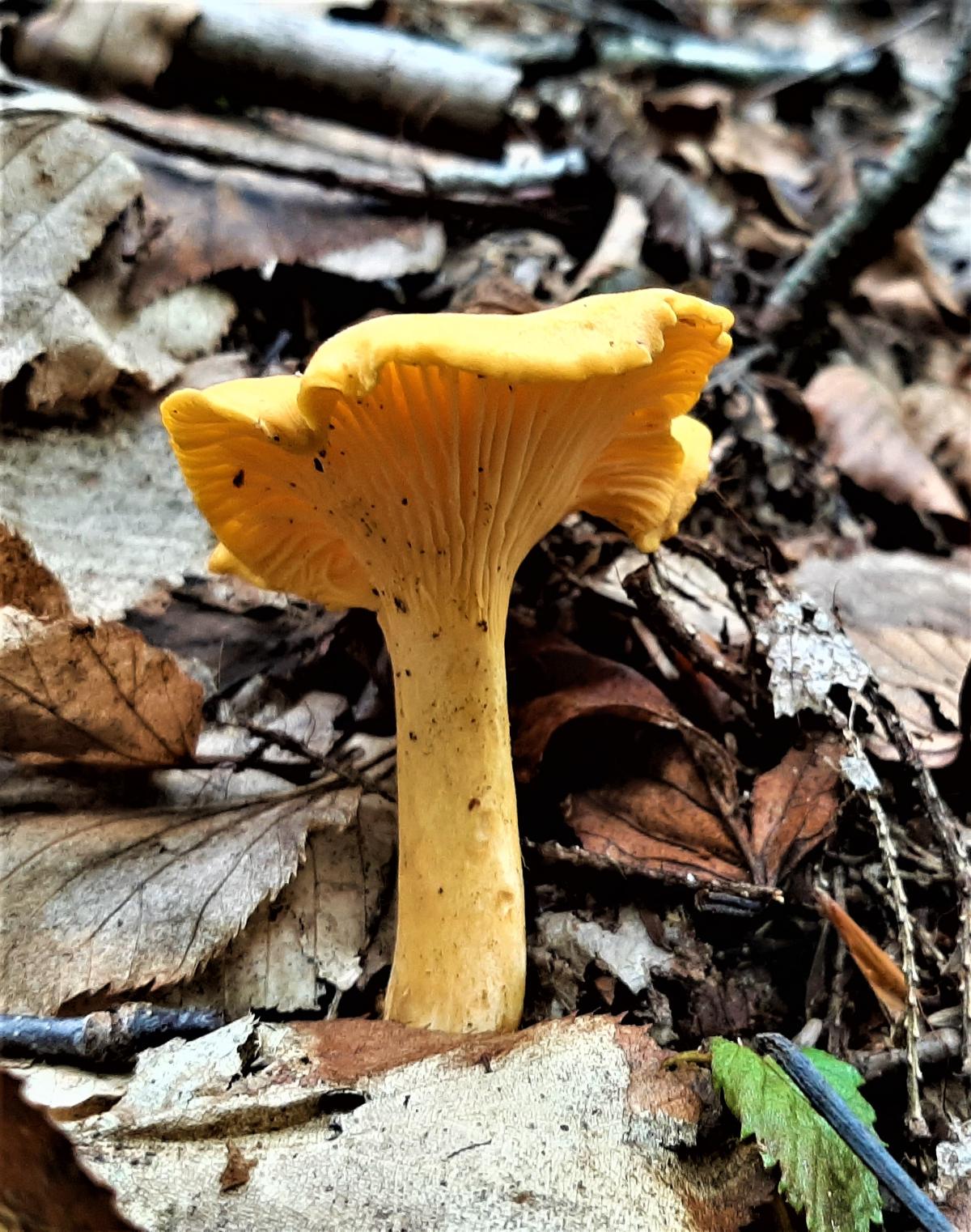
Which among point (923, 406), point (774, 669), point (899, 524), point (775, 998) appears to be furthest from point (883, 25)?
point (775, 998)

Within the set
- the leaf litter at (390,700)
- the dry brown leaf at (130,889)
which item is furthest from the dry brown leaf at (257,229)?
the dry brown leaf at (130,889)

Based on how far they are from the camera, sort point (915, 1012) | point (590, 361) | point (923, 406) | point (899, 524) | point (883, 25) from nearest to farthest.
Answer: point (590, 361), point (915, 1012), point (899, 524), point (923, 406), point (883, 25)

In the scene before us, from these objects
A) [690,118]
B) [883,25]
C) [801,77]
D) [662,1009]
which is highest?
[883,25]

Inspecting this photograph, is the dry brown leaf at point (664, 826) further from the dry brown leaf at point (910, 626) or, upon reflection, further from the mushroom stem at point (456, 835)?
the dry brown leaf at point (910, 626)

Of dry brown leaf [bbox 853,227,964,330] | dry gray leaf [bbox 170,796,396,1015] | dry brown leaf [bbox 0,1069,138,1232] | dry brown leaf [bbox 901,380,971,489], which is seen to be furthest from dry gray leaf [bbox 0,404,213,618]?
dry brown leaf [bbox 853,227,964,330]

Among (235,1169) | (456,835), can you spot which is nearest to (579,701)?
(456,835)

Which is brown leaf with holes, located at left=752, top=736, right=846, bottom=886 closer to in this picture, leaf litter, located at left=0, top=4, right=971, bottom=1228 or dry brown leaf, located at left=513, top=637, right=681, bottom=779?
leaf litter, located at left=0, top=4, right=971, bottom=1228

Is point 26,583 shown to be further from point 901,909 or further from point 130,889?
point 901,909

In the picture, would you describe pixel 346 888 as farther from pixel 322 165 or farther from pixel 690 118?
pixel 690 118
